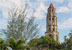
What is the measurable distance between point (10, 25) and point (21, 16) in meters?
2.57

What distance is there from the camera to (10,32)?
104ft

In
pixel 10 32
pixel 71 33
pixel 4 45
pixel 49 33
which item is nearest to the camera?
pixel 4 45

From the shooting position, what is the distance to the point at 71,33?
50844 millimetres

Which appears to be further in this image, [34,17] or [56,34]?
[56,34]

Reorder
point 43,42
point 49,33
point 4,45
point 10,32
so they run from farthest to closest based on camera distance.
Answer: point 49,33 < point 43,42 < point 10,32 < point 4,45

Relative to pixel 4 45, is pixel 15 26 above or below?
above

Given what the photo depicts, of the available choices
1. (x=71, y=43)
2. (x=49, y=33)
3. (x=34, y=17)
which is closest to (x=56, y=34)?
(x=49, y=33)

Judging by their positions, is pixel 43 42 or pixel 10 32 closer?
pixel 10 32

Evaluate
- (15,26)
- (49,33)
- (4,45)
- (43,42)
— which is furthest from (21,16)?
(49,33)

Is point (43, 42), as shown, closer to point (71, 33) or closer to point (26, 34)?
point (71, 33)

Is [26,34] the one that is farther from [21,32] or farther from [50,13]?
[50,13]

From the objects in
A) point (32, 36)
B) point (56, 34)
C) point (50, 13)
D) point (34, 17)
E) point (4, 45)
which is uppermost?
point (50, 13)

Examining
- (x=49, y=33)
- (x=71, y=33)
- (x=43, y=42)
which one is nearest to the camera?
(x=71, y=33)

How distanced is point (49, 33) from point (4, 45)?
48.2m
